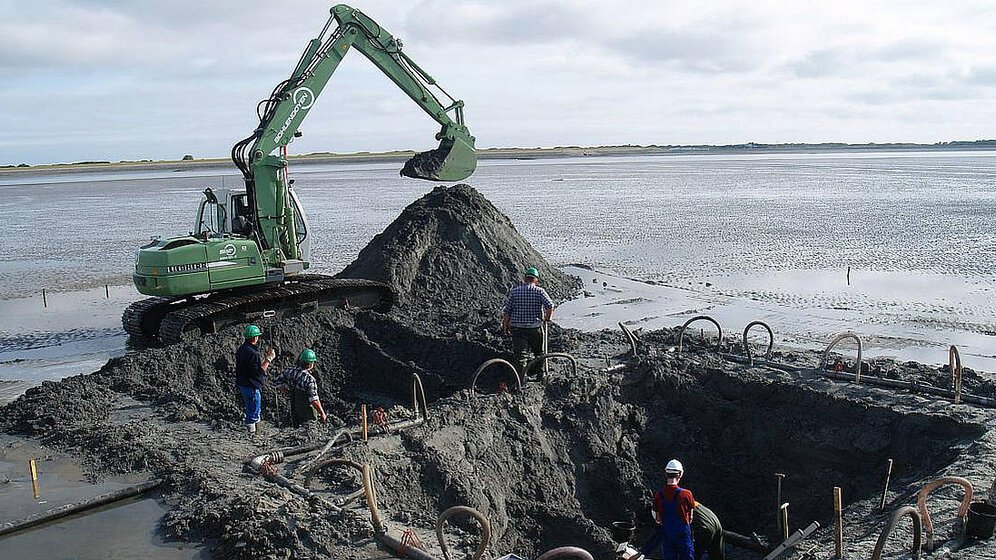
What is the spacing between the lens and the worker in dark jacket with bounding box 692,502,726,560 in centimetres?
736

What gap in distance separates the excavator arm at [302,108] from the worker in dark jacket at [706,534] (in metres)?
10.1

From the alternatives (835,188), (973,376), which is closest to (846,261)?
(973,376)

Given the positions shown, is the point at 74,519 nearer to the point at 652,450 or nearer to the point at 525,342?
the point at 525,342

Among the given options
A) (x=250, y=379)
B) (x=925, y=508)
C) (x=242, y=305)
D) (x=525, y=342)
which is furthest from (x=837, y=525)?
(x=242, y=305)

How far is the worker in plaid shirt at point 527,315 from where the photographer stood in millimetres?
11281

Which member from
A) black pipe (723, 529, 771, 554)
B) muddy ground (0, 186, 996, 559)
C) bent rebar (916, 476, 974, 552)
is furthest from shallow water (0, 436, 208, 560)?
bent rebar (916, 476, 974, 552)

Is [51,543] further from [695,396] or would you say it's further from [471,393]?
[695,396]

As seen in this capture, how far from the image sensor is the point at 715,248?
84.5 feet

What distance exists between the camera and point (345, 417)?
37.8 ft

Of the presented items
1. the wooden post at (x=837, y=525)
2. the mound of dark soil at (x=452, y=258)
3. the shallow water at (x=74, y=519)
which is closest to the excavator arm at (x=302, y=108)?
the mound of dark soil at (x=452, y=258)

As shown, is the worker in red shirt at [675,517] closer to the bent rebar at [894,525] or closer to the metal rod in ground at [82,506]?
the bent rebar at [894,525]

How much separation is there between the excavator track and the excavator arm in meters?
0.88

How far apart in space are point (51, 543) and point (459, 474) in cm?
398

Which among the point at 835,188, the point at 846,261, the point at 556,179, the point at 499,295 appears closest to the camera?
the point at 499,295
